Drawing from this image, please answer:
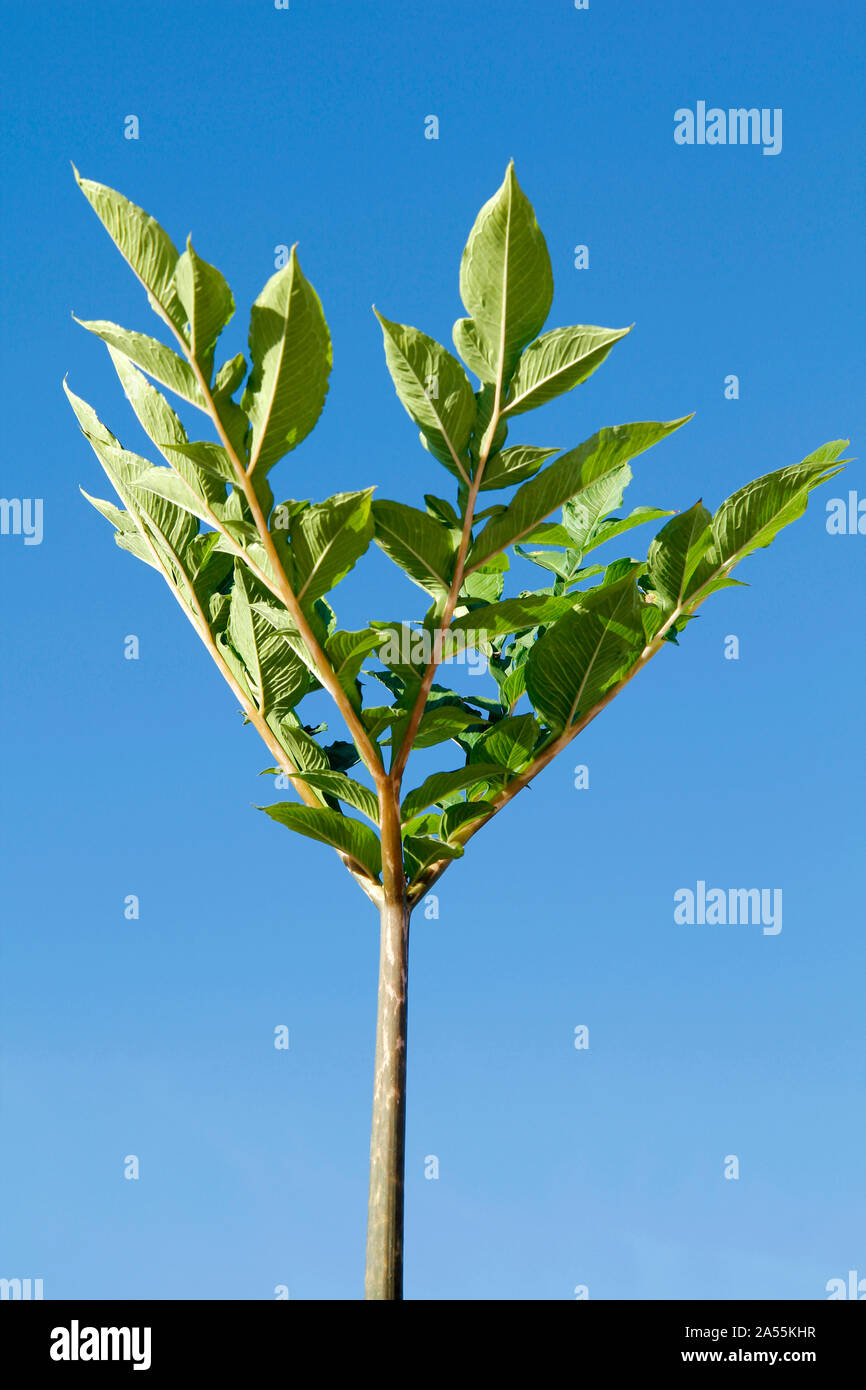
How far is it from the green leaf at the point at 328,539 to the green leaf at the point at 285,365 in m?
0.26

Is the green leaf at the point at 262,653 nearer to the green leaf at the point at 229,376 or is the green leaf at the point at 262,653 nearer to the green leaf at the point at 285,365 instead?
the green leaf at the point at 285,365

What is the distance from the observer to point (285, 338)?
4.01 m

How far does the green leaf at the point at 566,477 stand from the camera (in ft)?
14.5

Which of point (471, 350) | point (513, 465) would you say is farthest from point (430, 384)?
point (513, 465)

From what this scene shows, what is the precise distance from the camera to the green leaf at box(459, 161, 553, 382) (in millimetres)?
3982

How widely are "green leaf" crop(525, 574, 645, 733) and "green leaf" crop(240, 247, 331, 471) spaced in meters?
1.42

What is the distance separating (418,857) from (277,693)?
0.94 m

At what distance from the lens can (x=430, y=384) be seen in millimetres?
4328

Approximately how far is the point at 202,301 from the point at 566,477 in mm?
1453

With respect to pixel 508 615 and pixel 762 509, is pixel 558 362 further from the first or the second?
pixel 762 509

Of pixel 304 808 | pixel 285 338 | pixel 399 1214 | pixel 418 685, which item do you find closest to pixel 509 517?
pixel 418 685

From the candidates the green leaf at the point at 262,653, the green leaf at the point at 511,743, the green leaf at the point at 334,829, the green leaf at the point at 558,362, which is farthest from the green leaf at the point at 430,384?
the green leaf at the point at 334,829

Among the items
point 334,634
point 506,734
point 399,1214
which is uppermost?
A: point 334,634
